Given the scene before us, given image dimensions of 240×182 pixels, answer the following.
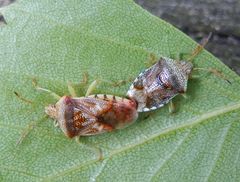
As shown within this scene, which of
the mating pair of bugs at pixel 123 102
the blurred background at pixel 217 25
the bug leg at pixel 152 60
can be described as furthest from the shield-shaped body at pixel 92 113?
the blurred background at pixel 217 25

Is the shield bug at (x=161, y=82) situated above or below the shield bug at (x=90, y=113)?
above

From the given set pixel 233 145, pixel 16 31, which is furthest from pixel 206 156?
pixel 16 31

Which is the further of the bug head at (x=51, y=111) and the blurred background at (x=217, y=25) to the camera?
the blurred background at (x=217, y=25)

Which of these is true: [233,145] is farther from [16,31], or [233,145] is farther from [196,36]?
[16,31]

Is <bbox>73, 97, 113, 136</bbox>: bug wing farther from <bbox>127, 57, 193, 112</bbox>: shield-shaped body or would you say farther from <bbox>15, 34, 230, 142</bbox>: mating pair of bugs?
<bbox>127, 57, 193, 112</bbox>: shield-shaped body

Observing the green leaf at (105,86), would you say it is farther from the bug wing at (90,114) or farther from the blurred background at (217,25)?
the blurred background at (217,25)

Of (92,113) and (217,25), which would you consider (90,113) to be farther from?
(217,25)
